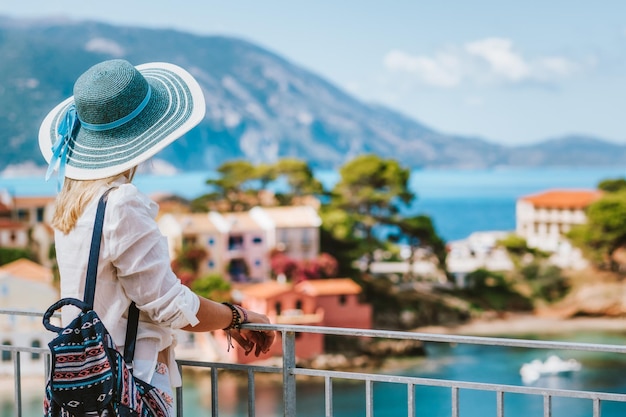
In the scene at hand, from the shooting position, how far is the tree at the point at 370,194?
29.3m

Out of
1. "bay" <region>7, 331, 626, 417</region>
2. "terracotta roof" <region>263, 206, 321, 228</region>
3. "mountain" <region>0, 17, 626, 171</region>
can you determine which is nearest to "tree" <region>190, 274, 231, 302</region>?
"bay" <region>7, 331, 626, 417</region>

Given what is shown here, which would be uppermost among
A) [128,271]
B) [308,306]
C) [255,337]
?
[128,271]

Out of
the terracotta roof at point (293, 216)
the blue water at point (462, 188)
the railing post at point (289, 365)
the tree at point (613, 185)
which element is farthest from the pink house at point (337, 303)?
the railing post at point (289, 365)

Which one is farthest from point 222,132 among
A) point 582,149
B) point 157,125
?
point 157,125

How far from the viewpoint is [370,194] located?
1161 inches

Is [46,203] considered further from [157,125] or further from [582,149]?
[582,149]

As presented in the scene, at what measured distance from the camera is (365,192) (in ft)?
→ 96.7

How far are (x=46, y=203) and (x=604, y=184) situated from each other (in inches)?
907

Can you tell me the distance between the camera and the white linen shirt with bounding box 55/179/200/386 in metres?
1.16

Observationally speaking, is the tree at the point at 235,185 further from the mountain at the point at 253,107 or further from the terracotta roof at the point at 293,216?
the mountain at the point at 253,107

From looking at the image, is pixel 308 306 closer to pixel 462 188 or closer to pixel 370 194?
pixel 370 194

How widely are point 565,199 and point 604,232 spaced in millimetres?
6585

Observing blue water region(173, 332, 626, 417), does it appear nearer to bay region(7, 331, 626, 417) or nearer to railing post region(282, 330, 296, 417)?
bay region(7, 331, 626, 417)

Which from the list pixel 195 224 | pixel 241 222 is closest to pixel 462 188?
pixel 241 222
